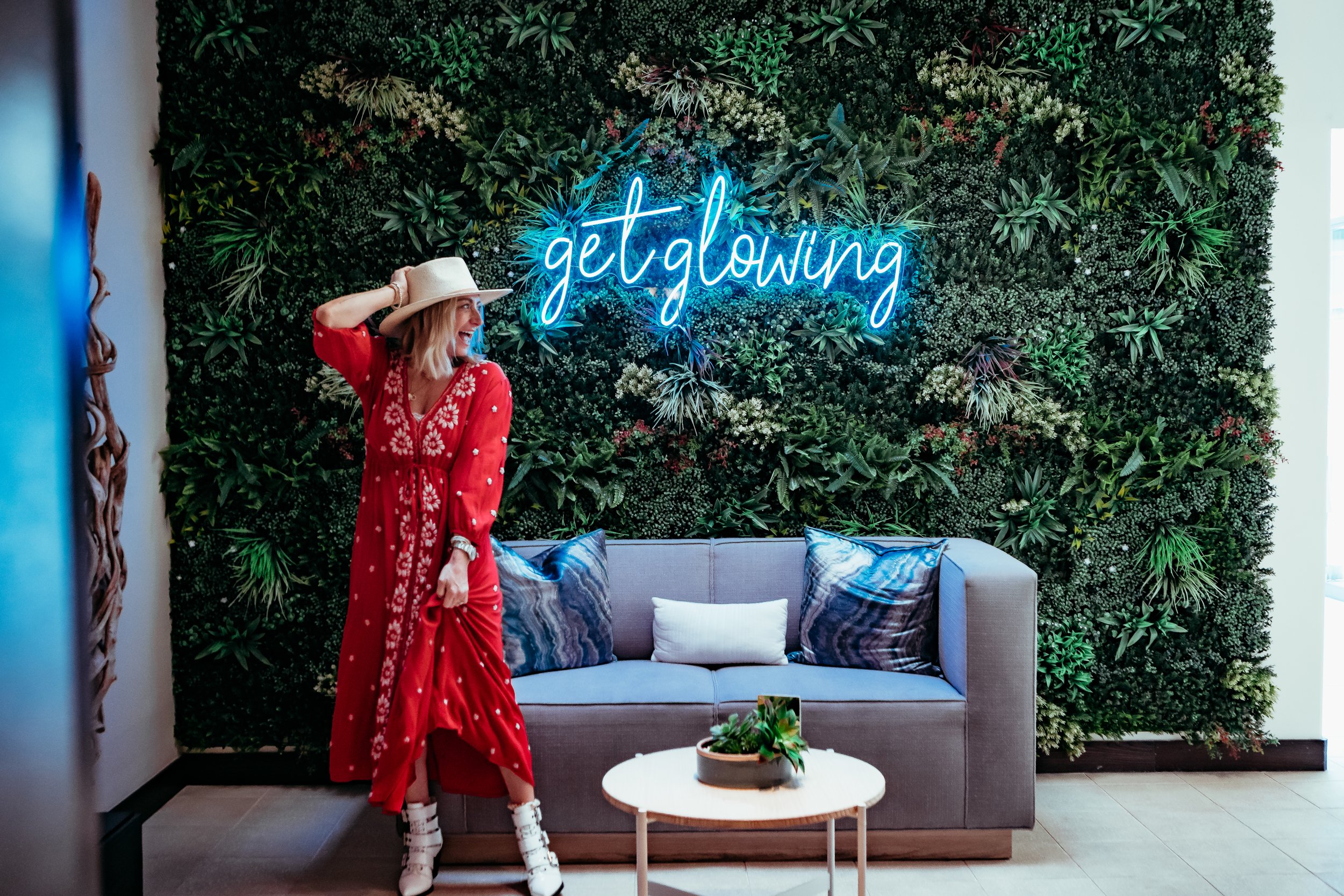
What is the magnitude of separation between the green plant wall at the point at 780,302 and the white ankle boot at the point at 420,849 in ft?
3.31

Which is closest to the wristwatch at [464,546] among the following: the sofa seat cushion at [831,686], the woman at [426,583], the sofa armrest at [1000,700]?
the woman at [426,583]

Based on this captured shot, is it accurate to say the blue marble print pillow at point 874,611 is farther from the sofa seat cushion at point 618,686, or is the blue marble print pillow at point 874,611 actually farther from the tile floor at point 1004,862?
the tile floor at point 1004,862

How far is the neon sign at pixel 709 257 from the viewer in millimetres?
3824

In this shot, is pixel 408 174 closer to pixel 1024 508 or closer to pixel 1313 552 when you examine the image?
pixel 1024 508

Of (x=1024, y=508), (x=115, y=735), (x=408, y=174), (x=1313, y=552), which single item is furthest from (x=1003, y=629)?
(x=115, y=735)

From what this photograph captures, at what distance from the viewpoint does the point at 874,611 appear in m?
3.41

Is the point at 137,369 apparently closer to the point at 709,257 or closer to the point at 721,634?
the point at 709,257

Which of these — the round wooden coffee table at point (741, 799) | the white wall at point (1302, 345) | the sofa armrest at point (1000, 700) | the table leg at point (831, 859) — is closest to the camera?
the round wooden coffee table at point (741, 799)

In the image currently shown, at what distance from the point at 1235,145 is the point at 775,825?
3107mm

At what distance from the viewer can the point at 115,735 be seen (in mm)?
3387

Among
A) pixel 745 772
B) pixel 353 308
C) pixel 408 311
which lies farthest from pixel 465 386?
pixel 745 772

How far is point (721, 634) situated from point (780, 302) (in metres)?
1.31

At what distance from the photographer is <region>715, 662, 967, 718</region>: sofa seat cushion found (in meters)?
3.12

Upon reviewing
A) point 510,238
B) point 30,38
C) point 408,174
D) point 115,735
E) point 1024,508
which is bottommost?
point 115,735
